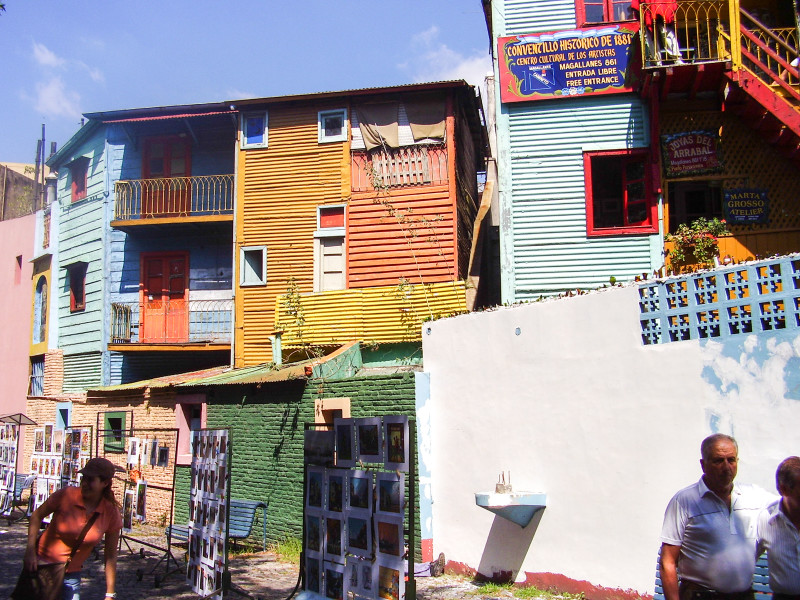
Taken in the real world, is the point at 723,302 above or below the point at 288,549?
above

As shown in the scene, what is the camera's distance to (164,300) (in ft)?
67.7

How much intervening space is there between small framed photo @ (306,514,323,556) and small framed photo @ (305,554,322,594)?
0.08 meters

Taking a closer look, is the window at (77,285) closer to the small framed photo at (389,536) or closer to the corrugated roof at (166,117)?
the corrugated roof at (166,117)

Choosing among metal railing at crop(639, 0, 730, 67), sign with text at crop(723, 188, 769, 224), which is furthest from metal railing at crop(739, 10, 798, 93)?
sign with text at crop(723, 188, 769, 224)

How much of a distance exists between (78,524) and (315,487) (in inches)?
96.2

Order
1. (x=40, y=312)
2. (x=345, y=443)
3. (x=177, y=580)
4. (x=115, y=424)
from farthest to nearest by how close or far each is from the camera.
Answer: (x=40, y=312)
(x=115, y=424)
(x=177, y=580)
(x=345, y=443)

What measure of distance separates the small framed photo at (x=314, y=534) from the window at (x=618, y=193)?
853 cm

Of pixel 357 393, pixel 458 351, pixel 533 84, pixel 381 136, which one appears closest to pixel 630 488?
pixel 458 351

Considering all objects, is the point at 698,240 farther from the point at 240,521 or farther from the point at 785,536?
the point at 785,536

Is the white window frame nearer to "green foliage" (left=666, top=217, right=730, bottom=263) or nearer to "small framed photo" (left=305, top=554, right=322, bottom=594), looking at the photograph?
"green foliage" (left=666, top=217, right=730, bottom=263)

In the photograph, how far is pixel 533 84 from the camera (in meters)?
14.3

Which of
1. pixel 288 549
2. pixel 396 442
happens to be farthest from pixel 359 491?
pixel 288 549

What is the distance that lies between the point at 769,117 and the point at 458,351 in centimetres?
693

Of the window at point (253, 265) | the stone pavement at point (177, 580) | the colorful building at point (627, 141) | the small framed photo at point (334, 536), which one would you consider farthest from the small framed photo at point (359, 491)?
the window at point (253, 265)
